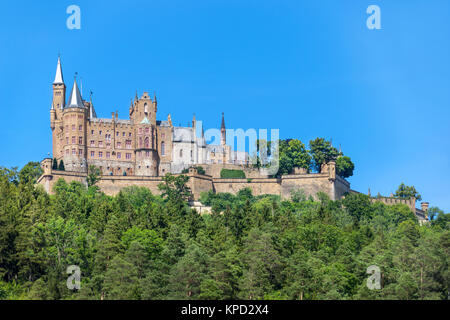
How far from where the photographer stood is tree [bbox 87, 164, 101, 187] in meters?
109

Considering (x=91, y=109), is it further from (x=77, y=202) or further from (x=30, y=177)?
(x=77, y=202)

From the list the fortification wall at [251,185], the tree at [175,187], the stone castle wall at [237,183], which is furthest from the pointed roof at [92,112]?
the fortification wall at [251,185]

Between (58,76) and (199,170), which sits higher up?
(58,76)

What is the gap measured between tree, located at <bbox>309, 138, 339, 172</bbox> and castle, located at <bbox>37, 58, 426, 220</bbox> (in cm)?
129

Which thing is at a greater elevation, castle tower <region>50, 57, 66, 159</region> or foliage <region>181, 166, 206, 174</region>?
castle tower <region>50, 57, 66, 159</region>

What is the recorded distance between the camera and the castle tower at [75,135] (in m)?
111

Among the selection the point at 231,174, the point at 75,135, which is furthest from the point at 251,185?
the point at 75,135

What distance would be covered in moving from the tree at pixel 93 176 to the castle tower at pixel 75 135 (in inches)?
25.1

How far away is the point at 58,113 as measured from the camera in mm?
116438

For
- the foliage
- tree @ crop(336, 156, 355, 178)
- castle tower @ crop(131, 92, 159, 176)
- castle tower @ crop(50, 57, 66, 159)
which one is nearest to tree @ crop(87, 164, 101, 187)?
castle tower @ crop(50, 57, 66, 159)

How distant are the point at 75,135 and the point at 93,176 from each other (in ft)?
18.2

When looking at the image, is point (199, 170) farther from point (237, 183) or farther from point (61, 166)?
point (61, 166)

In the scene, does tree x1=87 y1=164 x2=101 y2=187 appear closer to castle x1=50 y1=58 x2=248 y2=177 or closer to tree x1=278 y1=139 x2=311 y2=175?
castle x1=50 y1=58 x2=248 y2=177
